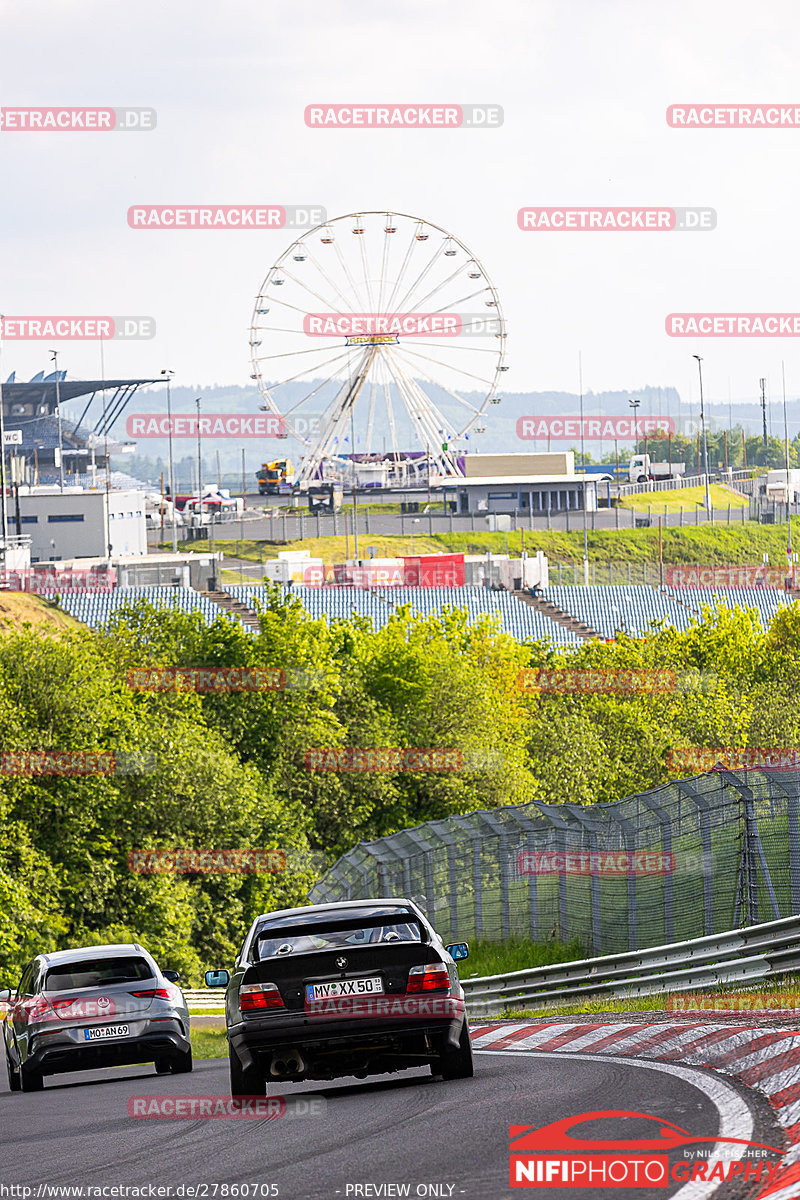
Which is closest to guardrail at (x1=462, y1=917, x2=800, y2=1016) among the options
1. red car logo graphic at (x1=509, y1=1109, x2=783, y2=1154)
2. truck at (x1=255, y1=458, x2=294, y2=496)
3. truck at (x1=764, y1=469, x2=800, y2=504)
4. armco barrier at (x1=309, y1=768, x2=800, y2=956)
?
armco barrier at (x1=309, y1=768, x2=800, y2=956)

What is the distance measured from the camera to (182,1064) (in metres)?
14.7

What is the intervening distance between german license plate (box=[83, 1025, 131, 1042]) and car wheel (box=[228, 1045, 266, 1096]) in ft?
11.7

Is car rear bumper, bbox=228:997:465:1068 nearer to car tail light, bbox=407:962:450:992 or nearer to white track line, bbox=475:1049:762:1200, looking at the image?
car tail light, bbox=407:962:450:992

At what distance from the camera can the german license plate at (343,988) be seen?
1030 cm

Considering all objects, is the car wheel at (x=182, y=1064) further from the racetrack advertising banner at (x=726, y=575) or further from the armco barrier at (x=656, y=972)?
the racetrack advertising banner at (x=726, y=575)

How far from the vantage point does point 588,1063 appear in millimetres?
11188

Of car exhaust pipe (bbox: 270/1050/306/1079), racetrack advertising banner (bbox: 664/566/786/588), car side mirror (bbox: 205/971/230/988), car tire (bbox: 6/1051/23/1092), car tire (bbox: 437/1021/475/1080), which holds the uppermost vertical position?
car side mirror (bbox: 205/971/230/988)

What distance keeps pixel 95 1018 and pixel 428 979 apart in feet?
15.0

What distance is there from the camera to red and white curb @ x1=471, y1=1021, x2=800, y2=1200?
306 inches

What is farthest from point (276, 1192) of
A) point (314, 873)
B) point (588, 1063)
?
point (314, 873)

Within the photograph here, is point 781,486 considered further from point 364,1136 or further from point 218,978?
point 364,1136

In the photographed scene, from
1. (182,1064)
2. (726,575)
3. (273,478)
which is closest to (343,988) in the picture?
(182,1064)

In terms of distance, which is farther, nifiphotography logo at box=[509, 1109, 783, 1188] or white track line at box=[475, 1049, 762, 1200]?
nifiphotography logo at box=[509, 1109, 783, 1188]

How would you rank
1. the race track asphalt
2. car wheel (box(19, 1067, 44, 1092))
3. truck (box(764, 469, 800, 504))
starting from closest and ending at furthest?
the race track asphalt → car wheel (box(19, 1067, 44, 1092)) → truck (box(764, 469, 800, 504))
